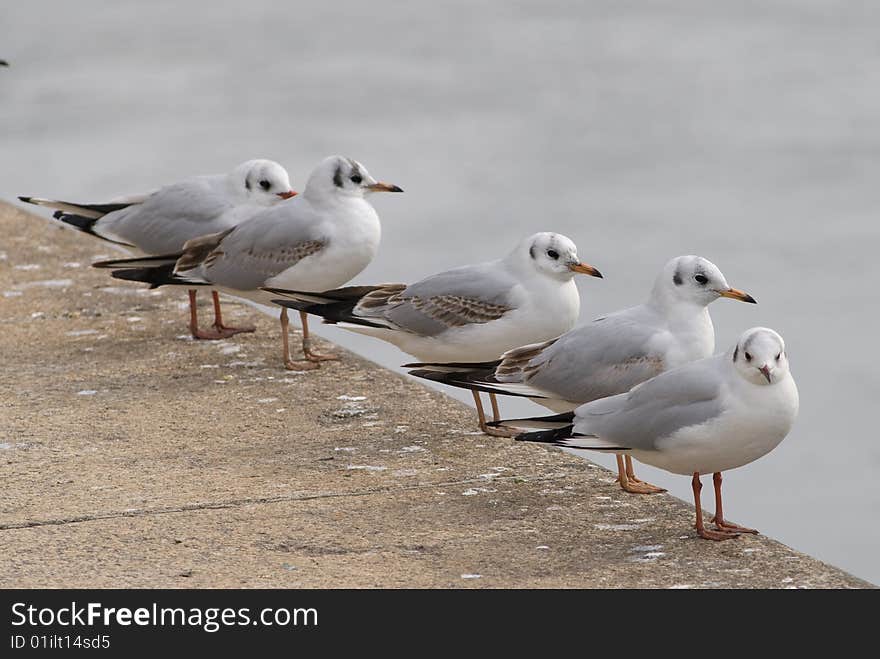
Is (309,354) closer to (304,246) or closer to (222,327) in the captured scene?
(304,246)

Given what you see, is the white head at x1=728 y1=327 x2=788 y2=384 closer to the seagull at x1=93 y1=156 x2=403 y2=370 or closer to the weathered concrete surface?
the weathered concrete surface

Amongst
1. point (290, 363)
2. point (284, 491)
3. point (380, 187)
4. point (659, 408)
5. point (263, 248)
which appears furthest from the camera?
point (380, 187)

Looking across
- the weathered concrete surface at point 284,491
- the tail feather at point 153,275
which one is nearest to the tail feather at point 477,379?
the weathered concrete surface at point 284,491

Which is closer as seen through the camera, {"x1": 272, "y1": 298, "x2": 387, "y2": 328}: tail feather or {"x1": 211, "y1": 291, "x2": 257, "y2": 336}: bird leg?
{"x1": 272, "y1": 298, "x2": 387, "y2": 328}: tail feather

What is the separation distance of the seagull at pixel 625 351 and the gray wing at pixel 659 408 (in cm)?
39

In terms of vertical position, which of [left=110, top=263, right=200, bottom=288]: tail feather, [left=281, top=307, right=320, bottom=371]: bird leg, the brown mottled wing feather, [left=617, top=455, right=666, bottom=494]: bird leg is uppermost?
the brown mottled wing feather

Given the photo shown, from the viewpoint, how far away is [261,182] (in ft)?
27.9

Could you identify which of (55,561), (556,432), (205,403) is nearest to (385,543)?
(556,432)

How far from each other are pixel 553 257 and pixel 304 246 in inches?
59.9

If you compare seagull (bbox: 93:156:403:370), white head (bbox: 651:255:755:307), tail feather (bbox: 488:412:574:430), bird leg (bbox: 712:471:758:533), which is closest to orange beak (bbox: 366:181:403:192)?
seagull (bbox: 93:156:403:370)

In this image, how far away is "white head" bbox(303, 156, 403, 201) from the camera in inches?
311

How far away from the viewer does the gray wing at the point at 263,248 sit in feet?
25.6

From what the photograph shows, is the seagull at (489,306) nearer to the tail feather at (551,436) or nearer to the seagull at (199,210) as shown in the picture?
the tail feather at (551,436)

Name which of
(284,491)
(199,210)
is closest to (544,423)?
(284,491)
